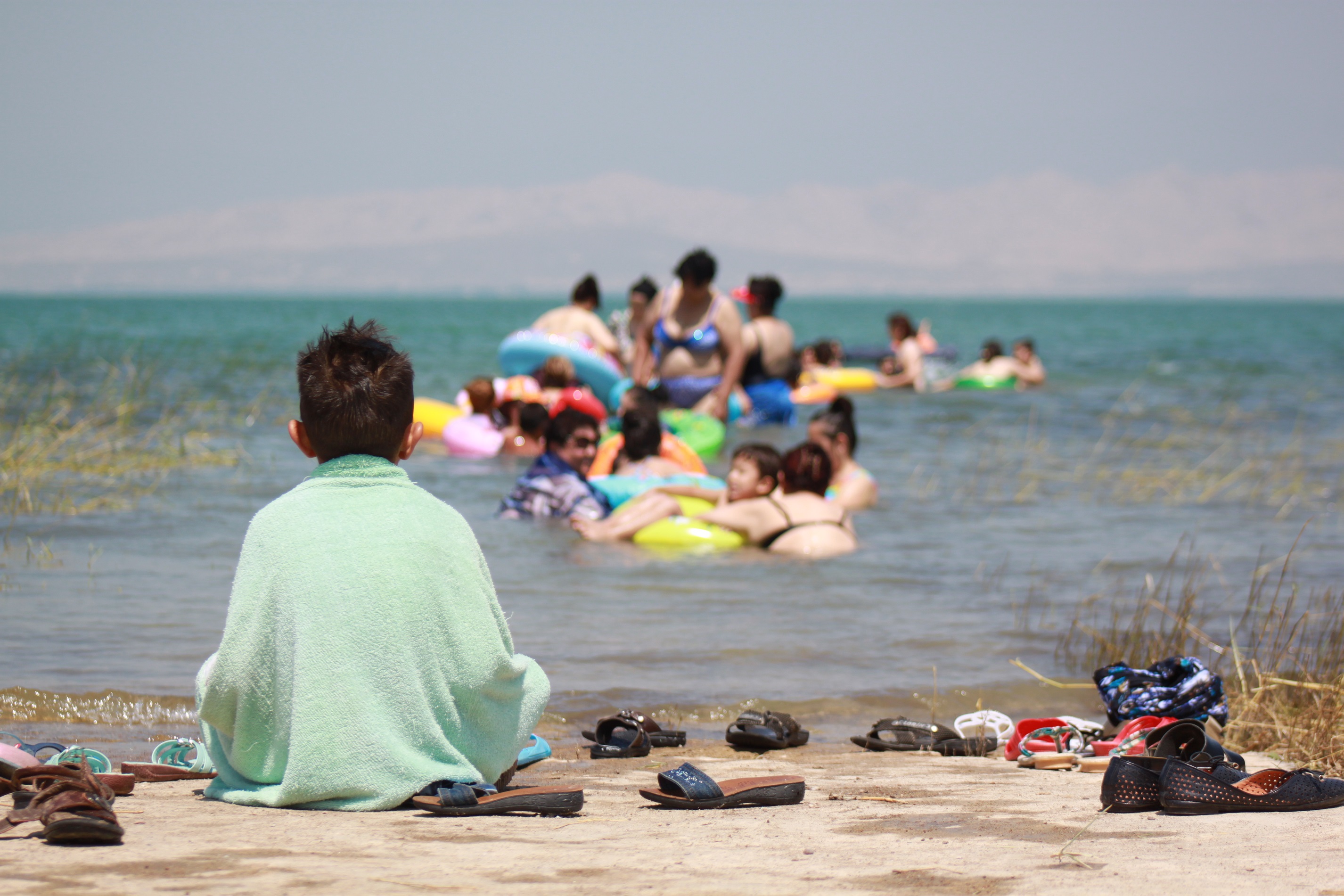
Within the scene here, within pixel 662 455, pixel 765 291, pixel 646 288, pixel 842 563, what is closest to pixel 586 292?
pixel 646 288

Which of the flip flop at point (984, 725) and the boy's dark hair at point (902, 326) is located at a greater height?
the boy's dark hair at point (902, 326)

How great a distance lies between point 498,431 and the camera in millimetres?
11461

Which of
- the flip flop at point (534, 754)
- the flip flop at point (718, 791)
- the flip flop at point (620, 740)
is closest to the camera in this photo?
the flip flop at point (718, 791)

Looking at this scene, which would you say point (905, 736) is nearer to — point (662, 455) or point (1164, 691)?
point (1164, 691)

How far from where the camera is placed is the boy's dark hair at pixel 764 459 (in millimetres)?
7664

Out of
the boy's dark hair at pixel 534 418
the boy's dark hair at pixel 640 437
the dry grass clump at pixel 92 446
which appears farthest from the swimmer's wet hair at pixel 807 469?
the dry grass clump at pixel 92 446

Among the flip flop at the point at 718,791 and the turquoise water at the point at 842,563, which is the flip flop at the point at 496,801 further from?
the turquoise water at the point at 842,563

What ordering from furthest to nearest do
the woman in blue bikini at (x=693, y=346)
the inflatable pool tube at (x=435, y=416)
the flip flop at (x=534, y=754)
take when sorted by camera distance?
1. the woman in blue bikini at (x=693, y=346)
2. the inflatable pool tube at (x=435, y=416)
3. the flip flop at (x=534, y=754)

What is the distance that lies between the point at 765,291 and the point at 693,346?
1791mm

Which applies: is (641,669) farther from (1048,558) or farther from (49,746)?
(1048,558)

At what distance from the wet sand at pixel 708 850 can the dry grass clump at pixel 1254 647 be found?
3.22 feet

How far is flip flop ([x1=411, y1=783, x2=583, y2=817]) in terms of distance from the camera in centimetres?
272

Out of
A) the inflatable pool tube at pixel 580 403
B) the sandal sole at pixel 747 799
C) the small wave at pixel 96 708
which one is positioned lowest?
the small wave at pixel 96 708

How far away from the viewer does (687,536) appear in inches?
297
